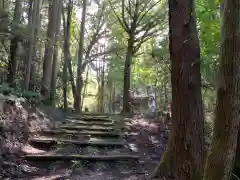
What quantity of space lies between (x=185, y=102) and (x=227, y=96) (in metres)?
1.83

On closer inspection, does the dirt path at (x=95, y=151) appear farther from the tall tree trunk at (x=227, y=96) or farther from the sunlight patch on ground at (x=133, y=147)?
the tall tree trunk at (x=227, y=96)

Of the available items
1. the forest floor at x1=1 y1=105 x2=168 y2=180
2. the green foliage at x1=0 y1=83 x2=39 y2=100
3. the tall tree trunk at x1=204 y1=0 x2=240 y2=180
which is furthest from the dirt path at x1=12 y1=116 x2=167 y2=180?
the tall tree trunk at x1=204 y1=0 x2=240 y2=180

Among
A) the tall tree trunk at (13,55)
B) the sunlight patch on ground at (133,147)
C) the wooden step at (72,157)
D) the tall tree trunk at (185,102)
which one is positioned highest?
the tall tree trunk at (13,55)

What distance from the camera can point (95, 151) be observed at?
786 cm

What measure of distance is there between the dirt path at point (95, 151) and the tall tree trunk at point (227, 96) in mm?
2708

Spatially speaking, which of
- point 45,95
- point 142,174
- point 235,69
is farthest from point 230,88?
point 45,95

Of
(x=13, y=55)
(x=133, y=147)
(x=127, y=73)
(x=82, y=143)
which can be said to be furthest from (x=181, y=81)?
(x=127, y=73)

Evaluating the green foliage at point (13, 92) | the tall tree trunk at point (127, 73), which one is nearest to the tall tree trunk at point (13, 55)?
the green foliage at point (13, 92)

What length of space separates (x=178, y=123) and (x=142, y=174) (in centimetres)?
158

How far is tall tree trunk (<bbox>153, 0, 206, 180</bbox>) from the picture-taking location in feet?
16.6

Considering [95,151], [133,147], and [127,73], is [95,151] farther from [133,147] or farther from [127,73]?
[127,73]

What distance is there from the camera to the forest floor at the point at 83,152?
20.8ft

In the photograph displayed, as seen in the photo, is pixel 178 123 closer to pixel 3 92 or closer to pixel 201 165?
pixel 201 165

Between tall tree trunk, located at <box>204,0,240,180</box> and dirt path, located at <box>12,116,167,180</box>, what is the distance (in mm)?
2708
